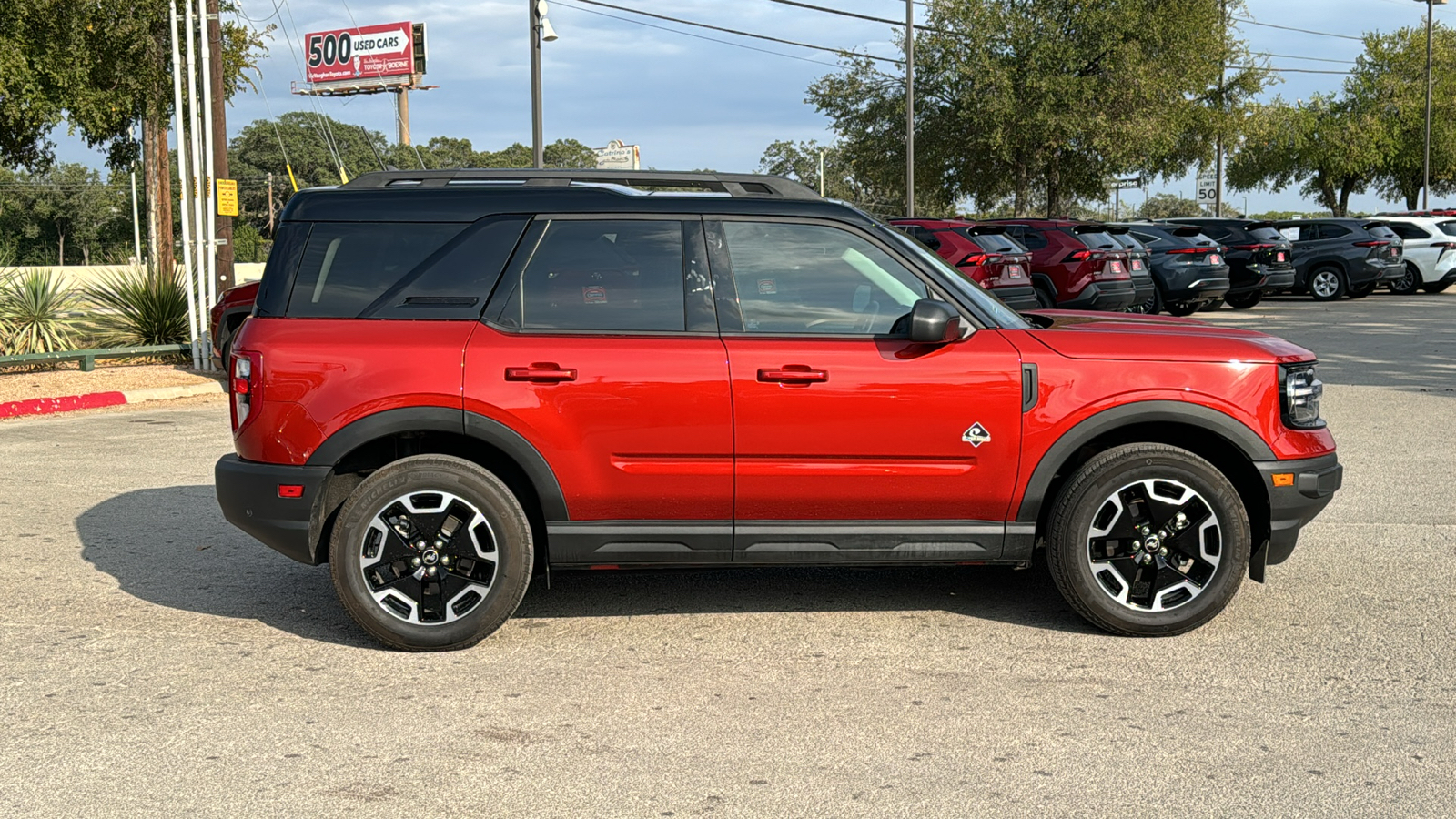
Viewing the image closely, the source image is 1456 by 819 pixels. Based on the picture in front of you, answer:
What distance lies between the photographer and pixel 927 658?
5012 millimetres

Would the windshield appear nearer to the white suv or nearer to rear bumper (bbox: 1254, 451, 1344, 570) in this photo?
rear bumper (bbox: 1254, 451, 1344, 570)

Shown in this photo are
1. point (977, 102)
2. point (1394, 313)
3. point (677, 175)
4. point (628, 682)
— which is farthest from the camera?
point (977, 102)

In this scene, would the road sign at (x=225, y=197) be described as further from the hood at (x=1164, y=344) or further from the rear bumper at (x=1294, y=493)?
the rear bumper at (x=1294, y=493)

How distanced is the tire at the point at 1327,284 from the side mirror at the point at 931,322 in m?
26.0

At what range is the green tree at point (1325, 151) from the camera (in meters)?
58.4

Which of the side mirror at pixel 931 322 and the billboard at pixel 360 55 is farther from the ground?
the billboard at pixel 360 55

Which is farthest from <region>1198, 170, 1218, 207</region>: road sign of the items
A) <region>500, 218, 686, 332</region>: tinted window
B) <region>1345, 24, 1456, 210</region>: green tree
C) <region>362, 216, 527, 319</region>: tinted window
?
<region>362, 216, 527, 319</region>: tinted window

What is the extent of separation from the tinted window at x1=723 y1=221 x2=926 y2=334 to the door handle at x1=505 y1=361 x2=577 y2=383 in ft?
2.42

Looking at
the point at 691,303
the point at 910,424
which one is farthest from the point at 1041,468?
the point at 691,303

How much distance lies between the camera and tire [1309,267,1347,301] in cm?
2784

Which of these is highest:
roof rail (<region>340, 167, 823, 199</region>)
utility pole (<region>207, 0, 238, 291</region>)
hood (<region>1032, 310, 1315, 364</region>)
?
utility pole (<region>207, 0, 238, 291</region>)

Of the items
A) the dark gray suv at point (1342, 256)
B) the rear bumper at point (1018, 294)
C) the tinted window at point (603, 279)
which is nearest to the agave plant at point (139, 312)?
the rear bumper at point (1018, 294)

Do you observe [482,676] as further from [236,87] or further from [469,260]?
[236,87]

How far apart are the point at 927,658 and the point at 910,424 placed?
0.91 m
